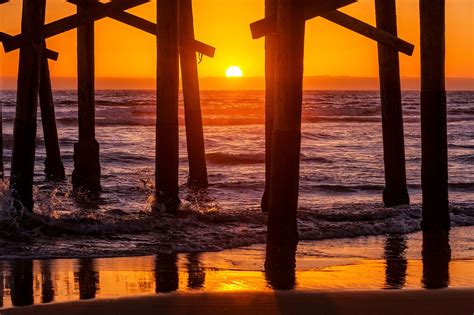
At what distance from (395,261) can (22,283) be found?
3.09m

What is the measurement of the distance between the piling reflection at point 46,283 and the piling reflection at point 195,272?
0.94 m

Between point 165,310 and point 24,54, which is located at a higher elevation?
point 24,54

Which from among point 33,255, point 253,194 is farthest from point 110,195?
point 33,255

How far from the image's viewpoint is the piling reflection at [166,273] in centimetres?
688

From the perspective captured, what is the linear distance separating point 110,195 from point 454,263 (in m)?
6.82

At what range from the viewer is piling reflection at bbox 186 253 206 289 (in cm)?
702

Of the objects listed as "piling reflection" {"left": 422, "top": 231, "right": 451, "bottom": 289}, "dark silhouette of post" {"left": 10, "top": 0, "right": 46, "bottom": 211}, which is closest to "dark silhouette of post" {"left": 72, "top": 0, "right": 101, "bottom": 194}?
"dark silhouette of post" {"left": 10, "top": 0, "right": 46, "bottom": 211}

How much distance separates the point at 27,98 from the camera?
32.2ft

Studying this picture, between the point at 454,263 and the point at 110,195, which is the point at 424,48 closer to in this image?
the point at 454,263

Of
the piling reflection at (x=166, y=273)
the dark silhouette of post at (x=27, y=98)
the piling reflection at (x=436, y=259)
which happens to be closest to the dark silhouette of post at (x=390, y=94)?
the piling reflection at (x=436, y=259)

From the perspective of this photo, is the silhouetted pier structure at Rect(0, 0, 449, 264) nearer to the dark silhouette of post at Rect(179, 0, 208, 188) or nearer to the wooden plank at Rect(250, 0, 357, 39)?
the wooden plank at Rect(250, 0, 357, 39)

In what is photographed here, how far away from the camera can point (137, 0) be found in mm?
10641

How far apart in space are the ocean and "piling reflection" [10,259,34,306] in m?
0.52

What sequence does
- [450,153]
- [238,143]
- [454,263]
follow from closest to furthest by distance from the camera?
[454,263], [450,153], [238,143]
